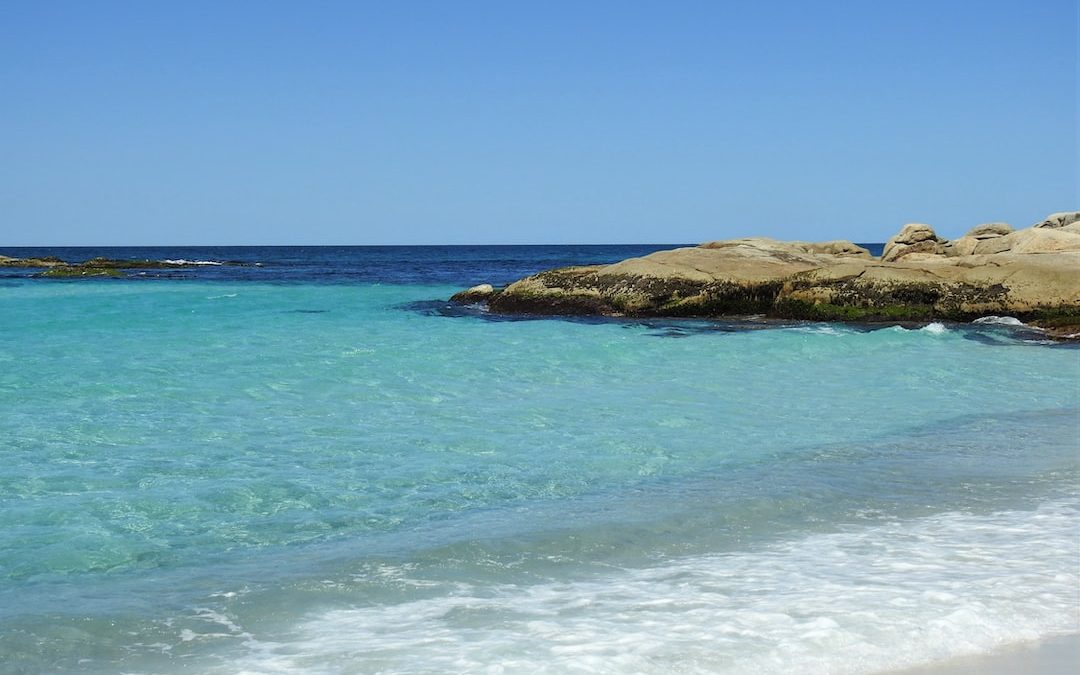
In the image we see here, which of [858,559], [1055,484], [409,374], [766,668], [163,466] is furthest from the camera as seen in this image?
[409,374]

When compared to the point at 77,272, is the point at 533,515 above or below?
below

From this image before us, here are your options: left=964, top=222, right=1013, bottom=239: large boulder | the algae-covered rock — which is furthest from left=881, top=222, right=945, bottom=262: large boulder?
the algae-covered rock

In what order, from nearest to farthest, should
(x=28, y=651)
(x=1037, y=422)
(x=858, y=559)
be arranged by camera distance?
(x=28, y=651) → (x=858, y=559) → (x=1037, y=422)

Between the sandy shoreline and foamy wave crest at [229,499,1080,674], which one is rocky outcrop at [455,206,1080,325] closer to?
foamy wave crest at [229,499,1080,674]

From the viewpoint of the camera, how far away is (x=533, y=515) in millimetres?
7633

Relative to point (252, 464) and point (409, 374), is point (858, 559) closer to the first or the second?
point (252, 464)

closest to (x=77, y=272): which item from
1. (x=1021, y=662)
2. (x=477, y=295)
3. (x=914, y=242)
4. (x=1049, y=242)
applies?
(x=477, y=295)

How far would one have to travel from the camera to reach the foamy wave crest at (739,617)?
Result: 4832 mm

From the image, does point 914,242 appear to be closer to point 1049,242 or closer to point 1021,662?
point 1049,242

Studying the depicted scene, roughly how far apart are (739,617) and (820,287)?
19.8m

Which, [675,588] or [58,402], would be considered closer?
[675,588]

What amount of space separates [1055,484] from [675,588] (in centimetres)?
440

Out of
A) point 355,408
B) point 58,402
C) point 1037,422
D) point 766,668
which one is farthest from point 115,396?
point 1037,422

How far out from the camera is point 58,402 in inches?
499
